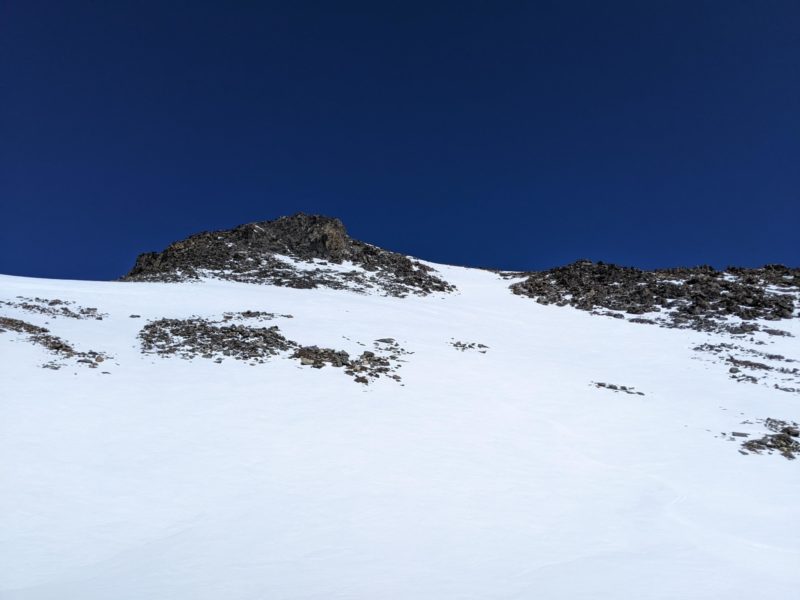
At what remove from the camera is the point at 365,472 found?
10750 millimetres

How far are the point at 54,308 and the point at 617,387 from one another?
81.9 ft

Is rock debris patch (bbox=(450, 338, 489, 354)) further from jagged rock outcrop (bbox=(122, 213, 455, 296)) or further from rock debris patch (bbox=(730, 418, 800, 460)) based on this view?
jagged rock outcrop (bbox=(122, 213, 455, 296))

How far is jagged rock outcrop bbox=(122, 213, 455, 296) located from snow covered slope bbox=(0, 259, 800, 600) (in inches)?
588

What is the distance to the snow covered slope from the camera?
707 cm

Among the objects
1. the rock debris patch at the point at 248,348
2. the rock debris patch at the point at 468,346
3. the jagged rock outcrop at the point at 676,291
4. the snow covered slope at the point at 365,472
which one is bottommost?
the snow covered slope at the point at 365,472

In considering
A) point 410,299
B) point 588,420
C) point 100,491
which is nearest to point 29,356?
point 100,491

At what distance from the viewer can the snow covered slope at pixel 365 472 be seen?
7074 millimetres

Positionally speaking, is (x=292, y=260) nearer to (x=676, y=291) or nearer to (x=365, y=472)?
(x=676, y=291)

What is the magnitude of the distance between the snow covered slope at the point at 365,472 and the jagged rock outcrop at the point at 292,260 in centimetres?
1494

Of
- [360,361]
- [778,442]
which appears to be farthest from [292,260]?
[778,442]

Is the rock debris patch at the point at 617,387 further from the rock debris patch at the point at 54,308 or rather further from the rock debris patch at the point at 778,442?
the rock debris patch at the point at 54,308

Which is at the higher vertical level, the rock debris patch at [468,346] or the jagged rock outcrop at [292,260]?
the jagged rock outcrop at [292,260]

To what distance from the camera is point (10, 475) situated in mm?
8883

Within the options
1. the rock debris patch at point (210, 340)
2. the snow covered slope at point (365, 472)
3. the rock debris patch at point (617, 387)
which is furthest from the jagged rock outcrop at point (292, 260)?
the rock debris patch at point (617, 387)
